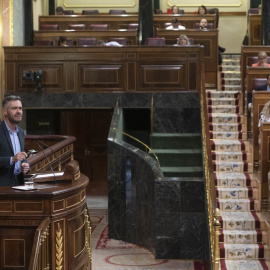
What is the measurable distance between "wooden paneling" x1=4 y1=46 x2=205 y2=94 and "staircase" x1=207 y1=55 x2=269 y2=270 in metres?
0.63

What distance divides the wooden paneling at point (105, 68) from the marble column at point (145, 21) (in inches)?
68.9

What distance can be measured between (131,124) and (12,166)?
621 centimetres

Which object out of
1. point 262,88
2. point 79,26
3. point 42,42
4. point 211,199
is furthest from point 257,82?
point 79,26

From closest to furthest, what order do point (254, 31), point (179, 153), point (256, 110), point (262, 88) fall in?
point (256, 110), point (262, 88), point (179, 153), point (254, 31)

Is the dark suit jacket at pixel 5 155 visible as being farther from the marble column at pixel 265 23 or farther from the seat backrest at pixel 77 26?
the seat backrest at pixel 77 26

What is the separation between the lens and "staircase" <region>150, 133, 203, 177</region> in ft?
30.4

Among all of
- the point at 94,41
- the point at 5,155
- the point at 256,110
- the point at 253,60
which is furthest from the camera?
the point at 94,41

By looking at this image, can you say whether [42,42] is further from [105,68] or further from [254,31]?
[254,31]

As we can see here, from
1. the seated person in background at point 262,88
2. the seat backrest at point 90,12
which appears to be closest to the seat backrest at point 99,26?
the seat backrest at point 90,12

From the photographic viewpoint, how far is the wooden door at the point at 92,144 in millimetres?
12703

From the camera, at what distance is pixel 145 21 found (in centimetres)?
1216

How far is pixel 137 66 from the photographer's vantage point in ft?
34.2

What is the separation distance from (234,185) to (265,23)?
5.12 metres

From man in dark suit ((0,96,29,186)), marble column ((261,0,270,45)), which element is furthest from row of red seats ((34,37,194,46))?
man in dark suit ((0,96,29,186))
